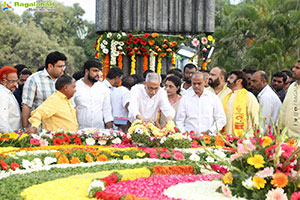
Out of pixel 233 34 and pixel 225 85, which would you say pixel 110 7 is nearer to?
pixel 225 85

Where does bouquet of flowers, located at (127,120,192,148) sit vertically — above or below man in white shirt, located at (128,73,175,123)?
below

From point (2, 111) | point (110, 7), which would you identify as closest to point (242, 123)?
point (2, 111)

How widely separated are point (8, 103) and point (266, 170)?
4.50 m

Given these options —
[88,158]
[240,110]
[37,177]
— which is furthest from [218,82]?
[37,177]

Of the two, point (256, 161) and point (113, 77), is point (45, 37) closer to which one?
point (113, 77)

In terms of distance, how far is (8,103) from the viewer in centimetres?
681

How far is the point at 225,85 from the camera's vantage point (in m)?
8.36

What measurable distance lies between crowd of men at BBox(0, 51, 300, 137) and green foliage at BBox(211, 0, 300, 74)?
51.3 ft

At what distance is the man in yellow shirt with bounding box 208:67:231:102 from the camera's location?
8242mm

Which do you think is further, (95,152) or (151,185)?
(95,152)

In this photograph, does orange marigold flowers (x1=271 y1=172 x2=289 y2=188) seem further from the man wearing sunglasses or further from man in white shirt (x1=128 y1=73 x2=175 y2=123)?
the man wearing sunglasses

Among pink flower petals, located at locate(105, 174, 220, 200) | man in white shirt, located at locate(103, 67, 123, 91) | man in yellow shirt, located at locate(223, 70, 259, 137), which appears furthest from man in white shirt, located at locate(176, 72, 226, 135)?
pink flower petals, located at locate(105, 174, 220, 200)

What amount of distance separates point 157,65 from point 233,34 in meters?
14.7

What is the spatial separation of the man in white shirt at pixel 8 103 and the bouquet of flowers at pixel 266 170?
159 inches
